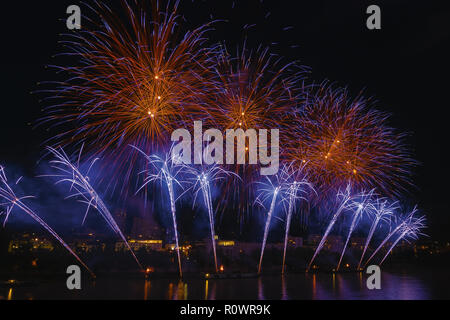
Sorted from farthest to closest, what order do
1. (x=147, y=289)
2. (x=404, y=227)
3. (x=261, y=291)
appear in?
(x=404, y=227)
(x=261, y=291)
(x=147, y=289)

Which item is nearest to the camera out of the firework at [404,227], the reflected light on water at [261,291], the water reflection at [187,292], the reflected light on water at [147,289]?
the reflected light on water at [147,289]

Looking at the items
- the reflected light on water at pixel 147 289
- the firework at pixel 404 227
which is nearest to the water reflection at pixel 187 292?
the reflected light on water at pixel 147 289

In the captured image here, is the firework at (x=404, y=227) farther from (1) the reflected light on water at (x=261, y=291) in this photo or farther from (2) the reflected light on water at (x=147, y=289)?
(2) the reflected light on water at (x=147, y=289)

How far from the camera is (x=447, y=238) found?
8844 cm

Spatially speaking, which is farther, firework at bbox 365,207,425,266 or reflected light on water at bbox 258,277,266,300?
firework at bbox 365,207,425,266

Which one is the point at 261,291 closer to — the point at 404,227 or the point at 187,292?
the point at 187,292

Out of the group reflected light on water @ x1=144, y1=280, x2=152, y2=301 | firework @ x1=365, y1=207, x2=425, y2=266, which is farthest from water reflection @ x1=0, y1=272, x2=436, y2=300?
firework @ x1=365, y1=207, x2=425, y2=266

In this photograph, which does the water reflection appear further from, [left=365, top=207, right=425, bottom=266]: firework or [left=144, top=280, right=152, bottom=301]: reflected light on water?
[left=365, top=207, right=425, bottom=266]: firework

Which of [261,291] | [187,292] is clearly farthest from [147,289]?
[261,291]

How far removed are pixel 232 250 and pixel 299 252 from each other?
788 centimetres

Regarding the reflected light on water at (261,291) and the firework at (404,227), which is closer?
the reflected light on water at (261,291)

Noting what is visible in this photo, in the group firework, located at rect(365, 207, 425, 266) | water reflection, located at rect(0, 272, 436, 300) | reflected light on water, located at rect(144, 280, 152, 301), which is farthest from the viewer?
firework, located at rect(365, 207, 425, 266)

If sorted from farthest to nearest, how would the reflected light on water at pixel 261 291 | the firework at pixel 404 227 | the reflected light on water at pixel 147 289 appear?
the firework at pixel 404 227, the reflected light on water at pixel 261 291, the reflected light on water at pixel 147 289

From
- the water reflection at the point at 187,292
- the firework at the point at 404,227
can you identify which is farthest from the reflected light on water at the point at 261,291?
the firework at the point at 404,227
